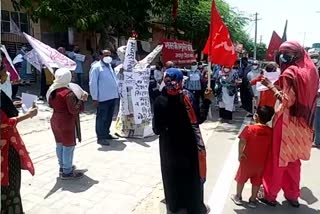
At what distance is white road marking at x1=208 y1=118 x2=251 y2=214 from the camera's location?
480cm

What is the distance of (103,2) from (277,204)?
37.9 ft

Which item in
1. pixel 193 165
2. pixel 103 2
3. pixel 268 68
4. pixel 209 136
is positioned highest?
pixel 103 2

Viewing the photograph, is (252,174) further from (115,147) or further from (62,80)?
(115,147)

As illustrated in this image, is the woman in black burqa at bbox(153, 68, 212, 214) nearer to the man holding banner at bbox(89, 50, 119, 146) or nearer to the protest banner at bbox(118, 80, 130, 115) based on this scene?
the man holding banner at bbox(89, 50, 119, 146)

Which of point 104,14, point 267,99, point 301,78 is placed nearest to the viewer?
point 301,78

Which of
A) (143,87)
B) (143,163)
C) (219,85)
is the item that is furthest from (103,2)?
(143,163)

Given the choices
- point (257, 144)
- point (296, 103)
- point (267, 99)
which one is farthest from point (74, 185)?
point (267, 99)

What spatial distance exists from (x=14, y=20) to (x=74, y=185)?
14.6m

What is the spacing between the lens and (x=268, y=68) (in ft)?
29.8

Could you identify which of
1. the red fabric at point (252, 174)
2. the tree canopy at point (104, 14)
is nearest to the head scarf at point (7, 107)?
the red fabric at point (252, 174)

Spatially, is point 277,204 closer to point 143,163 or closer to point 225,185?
point 225,185

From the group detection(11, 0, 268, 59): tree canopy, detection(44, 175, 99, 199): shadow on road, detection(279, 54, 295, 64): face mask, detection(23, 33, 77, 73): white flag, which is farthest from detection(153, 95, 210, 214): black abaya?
detection(11, 0, 268, 59): tree canopy

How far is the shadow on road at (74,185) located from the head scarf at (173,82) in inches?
80.0

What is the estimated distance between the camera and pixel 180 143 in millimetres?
4043
